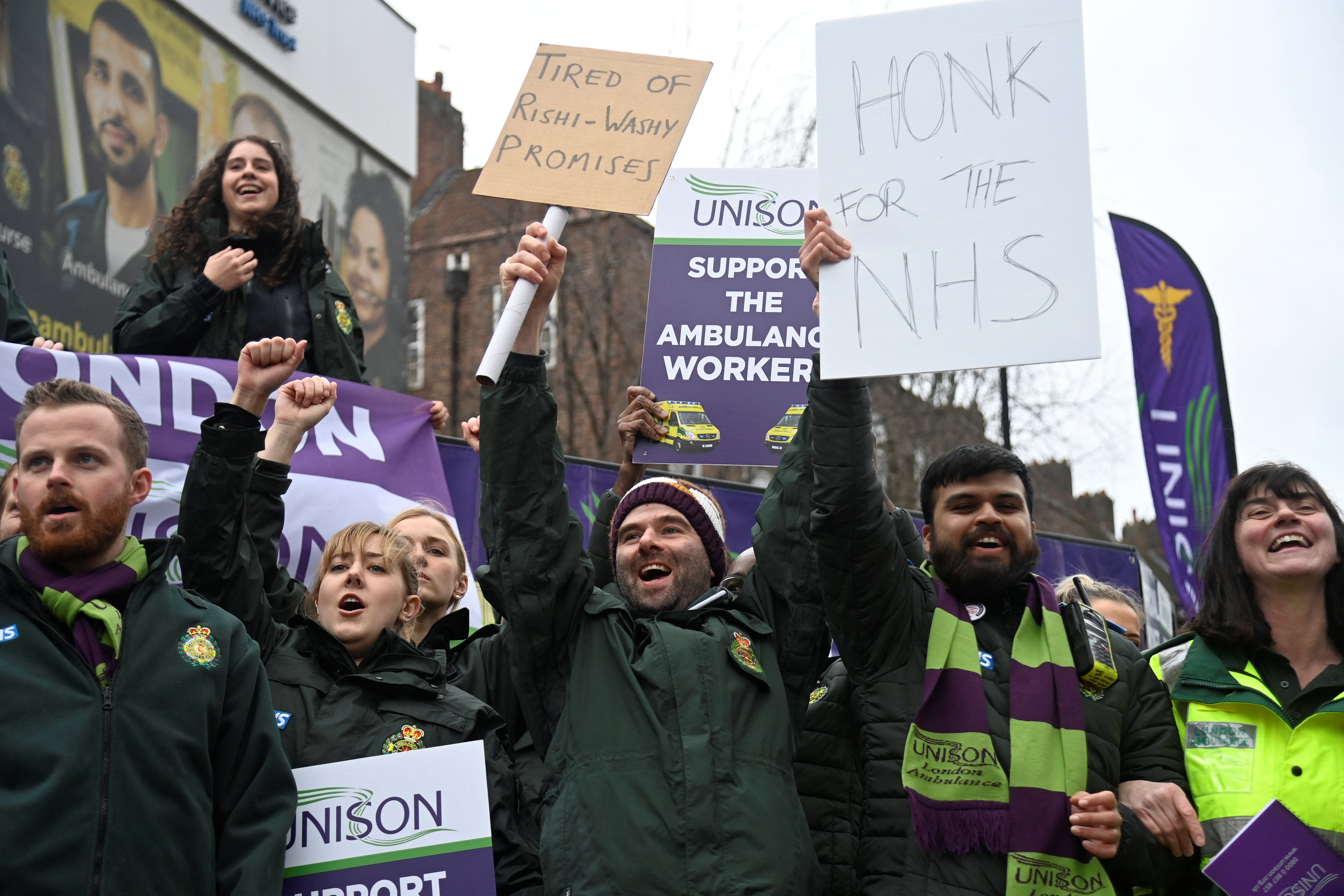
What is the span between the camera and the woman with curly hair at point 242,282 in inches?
178

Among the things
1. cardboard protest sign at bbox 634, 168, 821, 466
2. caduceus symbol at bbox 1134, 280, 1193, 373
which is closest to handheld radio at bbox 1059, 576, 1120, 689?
cardboard protest sign at bbox 634, 168, 821, 466

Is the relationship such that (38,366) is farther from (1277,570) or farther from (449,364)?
(449,364)

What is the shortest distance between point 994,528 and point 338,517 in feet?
8.37

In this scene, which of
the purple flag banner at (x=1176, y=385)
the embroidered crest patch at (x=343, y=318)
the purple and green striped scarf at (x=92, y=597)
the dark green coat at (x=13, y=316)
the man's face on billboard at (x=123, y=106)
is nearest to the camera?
the purple and green striped scarf at (x=92, y=597)

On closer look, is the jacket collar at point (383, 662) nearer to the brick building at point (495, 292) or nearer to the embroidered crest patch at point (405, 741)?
the embroidered crest patch at point (405, 741)

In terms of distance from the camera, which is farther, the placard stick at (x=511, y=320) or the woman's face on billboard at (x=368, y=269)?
the woman's face on billboard at (x=368, y=269)

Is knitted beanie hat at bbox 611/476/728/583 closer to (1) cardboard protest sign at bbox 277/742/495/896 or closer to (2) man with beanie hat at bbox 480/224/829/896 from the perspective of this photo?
(2) man with beanie hat at bbox 480/224/829/896

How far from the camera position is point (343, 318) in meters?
4.78

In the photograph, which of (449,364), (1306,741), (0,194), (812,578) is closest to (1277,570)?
(1306,741)

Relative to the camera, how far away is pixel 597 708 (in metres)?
2.96

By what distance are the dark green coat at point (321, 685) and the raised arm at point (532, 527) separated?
209mm

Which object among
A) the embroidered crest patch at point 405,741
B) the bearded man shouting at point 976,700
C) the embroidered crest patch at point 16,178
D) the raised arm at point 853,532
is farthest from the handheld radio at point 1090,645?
the embroidered crest patch at point 16,178

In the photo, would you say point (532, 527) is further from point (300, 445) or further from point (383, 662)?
point (300, 445)

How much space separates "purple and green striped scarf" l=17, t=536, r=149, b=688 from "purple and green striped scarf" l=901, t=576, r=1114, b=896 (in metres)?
1.76
